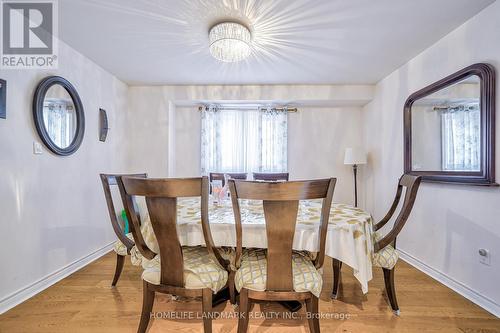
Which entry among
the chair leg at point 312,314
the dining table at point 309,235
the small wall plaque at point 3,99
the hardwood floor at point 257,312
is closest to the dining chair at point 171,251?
the dining table at point 309,235

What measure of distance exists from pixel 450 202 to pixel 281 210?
2.00m

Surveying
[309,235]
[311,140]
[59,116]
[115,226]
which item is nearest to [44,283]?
[115,226]

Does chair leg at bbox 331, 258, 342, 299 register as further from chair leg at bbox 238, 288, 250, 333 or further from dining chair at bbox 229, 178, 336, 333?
chair leg at bbox 238, 288, 250, 333

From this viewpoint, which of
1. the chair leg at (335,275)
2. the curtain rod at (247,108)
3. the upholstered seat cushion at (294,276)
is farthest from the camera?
the curtain rod at (247,108)

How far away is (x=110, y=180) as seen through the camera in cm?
192

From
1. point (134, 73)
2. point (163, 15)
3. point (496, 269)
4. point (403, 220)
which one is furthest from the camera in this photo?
point (134, 73)

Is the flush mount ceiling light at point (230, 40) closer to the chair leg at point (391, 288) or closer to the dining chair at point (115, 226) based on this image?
the dining chair at point (115, 226)

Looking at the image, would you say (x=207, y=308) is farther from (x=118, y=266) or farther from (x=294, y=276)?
(x=118, y=266)

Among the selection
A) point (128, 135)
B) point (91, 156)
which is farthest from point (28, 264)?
point (128, 135)

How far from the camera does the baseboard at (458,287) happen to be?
1.75 m

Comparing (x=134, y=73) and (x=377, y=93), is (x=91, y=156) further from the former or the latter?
(x=377, y=93)

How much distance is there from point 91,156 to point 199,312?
221 cm

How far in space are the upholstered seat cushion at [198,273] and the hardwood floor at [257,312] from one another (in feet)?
1.48

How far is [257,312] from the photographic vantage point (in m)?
1.74
